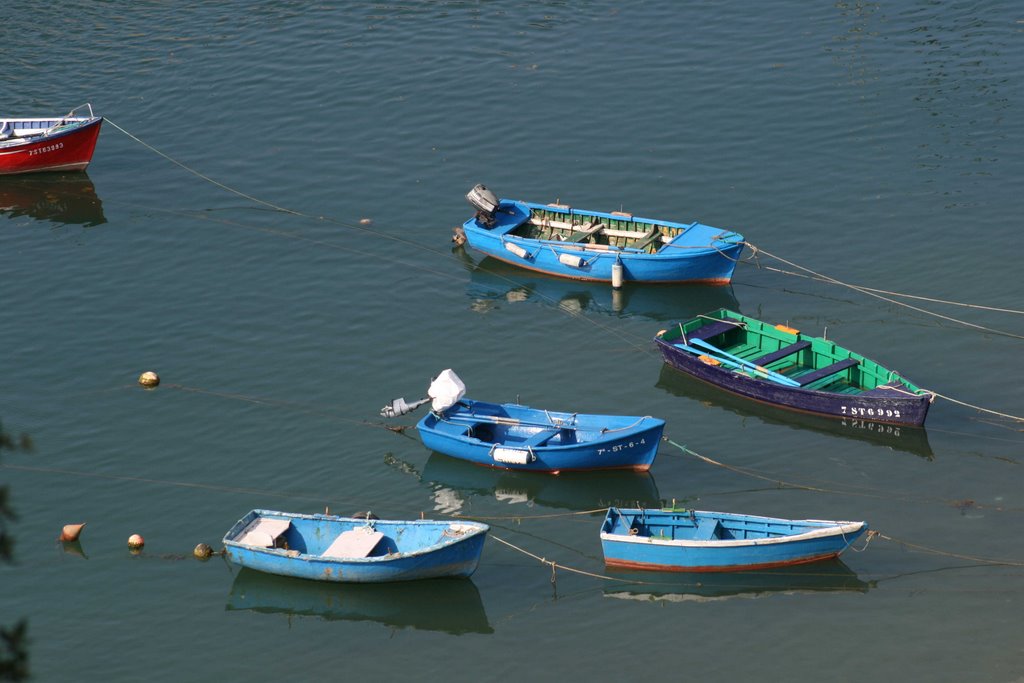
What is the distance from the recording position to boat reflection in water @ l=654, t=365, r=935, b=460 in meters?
37.6

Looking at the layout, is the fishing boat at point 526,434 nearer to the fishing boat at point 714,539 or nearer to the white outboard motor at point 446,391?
the white outboard motor at point 446,391

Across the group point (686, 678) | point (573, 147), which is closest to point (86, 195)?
point (573, 147)

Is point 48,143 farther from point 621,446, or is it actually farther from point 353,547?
point 621,446

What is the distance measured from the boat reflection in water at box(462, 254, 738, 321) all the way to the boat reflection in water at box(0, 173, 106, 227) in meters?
16.0

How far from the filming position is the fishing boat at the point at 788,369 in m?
37.5

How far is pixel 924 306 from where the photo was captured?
142 ft

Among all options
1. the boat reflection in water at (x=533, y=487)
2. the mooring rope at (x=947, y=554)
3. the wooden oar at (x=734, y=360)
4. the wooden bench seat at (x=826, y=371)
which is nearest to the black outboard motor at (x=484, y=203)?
the wooden oar at (x=734, y=360)

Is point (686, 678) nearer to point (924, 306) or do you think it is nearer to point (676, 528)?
point (676, 528)

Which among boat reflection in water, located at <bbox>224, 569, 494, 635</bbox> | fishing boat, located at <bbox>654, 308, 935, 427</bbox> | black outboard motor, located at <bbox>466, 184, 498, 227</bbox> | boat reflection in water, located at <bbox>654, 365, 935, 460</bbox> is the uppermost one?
black outboard motor, located at <bbox>466, 184, 498, 227</bbox>

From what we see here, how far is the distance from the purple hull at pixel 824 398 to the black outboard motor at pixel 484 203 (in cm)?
1018

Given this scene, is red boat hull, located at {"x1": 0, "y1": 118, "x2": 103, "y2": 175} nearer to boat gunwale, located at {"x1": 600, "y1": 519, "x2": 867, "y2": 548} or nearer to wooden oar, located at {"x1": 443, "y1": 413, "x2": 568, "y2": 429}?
wooden oar, located at {"x1": 443, "y1": 413, "x2": 568, "y2": 429}

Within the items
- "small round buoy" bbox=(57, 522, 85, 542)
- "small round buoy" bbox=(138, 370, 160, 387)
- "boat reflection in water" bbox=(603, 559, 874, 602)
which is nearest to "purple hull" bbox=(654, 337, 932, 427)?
"boat reflection in water" bbox=(603, 559, 874, 602)

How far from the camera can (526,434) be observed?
123 ft

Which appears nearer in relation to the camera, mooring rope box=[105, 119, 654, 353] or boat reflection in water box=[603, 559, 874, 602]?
boat reflection in water box=[603, 559, 874, 602]
